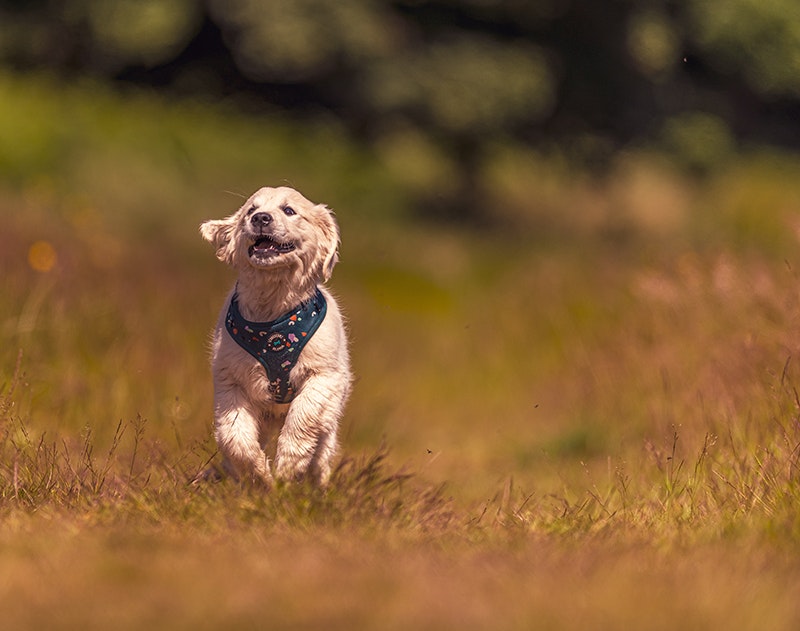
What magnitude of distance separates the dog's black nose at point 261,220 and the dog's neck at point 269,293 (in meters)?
0.24

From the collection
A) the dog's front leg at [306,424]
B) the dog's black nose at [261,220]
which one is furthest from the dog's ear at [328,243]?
the dog's front leg at [306,424]

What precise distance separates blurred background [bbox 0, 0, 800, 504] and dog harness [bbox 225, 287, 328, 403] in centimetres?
163

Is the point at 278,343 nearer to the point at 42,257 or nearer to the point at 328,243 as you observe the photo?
the point at 328,243

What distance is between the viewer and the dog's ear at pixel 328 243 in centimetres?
470

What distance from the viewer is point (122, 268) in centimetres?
840

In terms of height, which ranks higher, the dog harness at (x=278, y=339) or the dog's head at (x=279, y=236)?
the dog's head at (x=279, y=236)

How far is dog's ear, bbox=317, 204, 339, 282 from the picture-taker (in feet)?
15.4

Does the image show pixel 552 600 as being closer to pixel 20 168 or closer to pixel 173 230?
pixel 173 230

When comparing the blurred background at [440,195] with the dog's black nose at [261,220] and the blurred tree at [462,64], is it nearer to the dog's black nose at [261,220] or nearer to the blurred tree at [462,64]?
the blurred tree at [462,64]

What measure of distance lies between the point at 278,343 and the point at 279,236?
414 millimetres

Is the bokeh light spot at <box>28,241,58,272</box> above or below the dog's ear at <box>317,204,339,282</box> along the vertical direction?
below

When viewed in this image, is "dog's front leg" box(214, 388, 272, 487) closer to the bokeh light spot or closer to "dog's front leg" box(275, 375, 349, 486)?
"dog's front leg" box(275, 375, 349, 486)

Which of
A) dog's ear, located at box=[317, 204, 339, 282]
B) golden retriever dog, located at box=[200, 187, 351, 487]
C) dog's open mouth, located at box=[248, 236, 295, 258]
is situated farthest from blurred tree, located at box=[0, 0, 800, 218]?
dog's open mouth, located at box=[248, 236, 295, 258]

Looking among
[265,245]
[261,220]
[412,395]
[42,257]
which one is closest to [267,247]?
[265,245]
